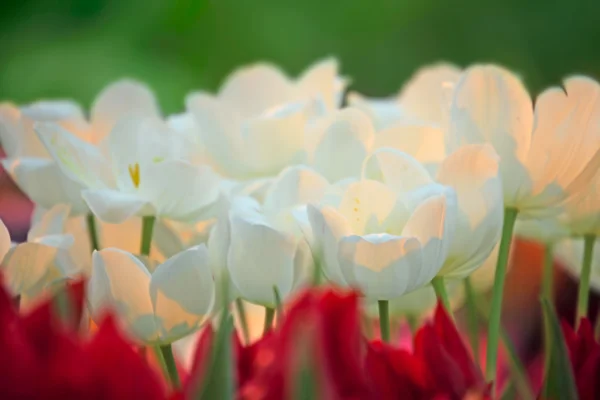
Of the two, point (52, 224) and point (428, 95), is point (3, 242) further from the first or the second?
point (428, 95)

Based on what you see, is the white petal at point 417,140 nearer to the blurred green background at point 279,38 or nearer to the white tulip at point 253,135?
the white tulip at point 253,135

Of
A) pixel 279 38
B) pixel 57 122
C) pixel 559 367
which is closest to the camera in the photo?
pixel 559 367

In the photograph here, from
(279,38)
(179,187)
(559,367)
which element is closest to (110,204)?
(179,187)

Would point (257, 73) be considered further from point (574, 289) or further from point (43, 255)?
point (574, 289)

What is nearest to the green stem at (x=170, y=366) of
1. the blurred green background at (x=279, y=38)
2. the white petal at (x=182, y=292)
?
the white petal at (x=182, y=292)

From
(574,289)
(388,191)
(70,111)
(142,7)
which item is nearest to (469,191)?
(388,191)

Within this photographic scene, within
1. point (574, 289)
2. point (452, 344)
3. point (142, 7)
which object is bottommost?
point (574, 289)
